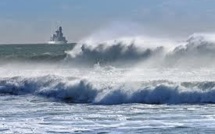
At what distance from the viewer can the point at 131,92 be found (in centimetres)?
2741

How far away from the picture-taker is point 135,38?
4756 centimetres

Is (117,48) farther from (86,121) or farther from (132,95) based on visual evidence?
(86,121)

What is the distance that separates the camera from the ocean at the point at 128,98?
63.9 ft

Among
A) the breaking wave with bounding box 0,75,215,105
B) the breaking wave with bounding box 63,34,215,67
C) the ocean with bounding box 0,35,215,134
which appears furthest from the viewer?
the breaking wave with bounding box 63,34,215,67

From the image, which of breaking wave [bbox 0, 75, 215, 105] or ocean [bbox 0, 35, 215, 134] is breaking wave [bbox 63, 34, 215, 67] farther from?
breaking wave [bbox 0, 75, 215, 105]

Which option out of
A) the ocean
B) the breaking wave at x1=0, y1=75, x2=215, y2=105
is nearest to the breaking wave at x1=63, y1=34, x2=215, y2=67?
the ocean

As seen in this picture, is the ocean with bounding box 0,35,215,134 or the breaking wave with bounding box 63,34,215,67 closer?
the ocean with bounding box 0,35,215,134

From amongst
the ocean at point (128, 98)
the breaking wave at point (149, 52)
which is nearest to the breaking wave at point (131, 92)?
the ocean at point (128, 98)

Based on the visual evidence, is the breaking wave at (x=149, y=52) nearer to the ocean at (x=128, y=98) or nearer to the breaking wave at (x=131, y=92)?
the ocean at (x=128, y=98)

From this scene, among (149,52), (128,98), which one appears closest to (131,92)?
(128,98)

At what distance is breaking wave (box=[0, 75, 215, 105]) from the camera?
85.4 ft

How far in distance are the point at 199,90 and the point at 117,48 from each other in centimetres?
2260

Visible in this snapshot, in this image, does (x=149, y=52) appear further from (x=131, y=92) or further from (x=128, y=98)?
(x=128, y=98)

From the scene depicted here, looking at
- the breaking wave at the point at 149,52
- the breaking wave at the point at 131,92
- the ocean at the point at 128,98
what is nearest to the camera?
the ocean at the point at 128,98
